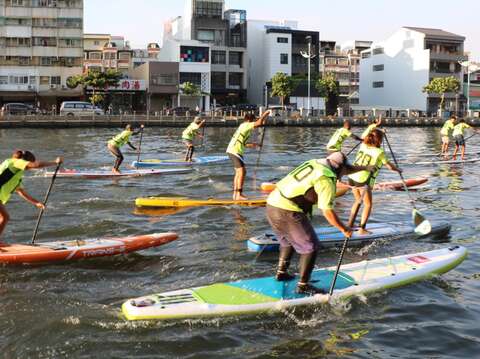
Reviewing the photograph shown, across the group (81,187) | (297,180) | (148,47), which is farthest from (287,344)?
(148,47)

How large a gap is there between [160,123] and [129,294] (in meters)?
57.6

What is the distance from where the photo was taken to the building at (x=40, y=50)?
81250 mm

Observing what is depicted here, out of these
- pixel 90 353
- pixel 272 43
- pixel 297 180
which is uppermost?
pixel 272 43

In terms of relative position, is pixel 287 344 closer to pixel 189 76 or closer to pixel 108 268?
pixel 108 268

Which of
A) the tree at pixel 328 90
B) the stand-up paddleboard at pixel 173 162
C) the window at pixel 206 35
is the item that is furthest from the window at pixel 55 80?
the stand-up paddleboard at pixel 173 162

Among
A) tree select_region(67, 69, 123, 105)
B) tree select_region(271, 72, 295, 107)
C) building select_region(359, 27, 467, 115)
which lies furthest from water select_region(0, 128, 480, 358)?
building select_region(359, 27, 467, 115)

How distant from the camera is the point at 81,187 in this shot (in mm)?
20734

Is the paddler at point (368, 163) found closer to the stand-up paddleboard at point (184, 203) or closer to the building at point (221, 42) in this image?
the stand-up paddleboard at point (184, 203)

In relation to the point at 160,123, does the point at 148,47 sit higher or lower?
higher

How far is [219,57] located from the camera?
94250 millimetres

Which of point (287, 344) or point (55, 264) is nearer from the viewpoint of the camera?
point (287, 344)

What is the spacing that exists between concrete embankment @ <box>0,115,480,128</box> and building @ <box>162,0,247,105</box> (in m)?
24.3

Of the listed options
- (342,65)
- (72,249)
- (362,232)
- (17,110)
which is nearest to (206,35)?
(17,110)

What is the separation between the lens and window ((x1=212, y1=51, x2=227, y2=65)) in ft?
308
